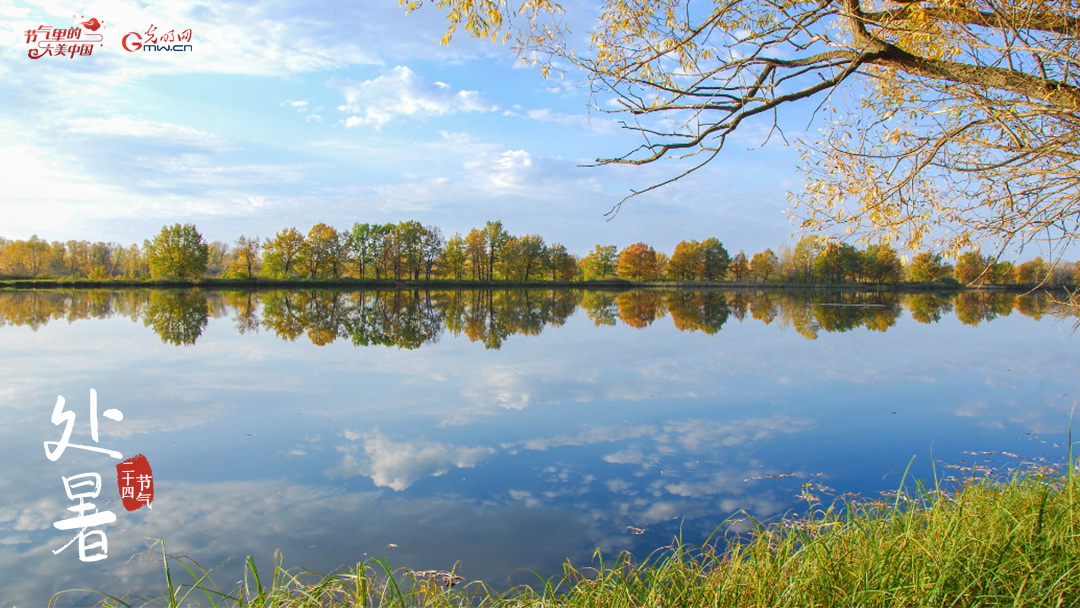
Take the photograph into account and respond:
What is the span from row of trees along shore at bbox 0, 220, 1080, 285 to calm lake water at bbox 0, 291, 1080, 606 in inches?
1679

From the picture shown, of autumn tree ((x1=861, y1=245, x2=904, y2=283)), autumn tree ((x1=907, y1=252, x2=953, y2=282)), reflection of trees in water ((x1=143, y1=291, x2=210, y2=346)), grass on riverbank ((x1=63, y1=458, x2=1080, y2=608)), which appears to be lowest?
grass on riverbank ((x1=63, y1=458, x2=1080, y2=608))

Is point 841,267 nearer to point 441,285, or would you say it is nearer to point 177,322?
point 441,285

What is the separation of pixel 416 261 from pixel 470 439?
55.2 metres

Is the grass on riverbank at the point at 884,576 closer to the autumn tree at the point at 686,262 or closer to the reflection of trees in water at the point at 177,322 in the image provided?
the reflection of trees in water at the point at 177,322

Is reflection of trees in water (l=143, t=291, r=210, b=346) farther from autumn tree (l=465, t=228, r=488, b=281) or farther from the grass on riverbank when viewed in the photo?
autumn tree (l=465, t=228, r=488, b=281)

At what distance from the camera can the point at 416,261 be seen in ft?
200

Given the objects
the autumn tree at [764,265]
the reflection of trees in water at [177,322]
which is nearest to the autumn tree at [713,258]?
the autumn tree at [764,265]

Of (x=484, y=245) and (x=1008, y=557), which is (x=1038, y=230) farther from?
(x=484, y=245)

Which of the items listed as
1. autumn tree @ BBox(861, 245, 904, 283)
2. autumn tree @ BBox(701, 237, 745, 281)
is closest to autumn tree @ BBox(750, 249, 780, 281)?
autumn tree @ BBox(701, 237, 745, 281)

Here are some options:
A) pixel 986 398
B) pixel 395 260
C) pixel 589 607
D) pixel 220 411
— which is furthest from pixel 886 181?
pixel 395 260

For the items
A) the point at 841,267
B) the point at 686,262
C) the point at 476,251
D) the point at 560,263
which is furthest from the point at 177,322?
the point at 841,267

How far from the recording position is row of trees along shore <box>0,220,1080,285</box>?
5500 centimetres

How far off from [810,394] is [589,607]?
8165mm

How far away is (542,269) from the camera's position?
67.7 metres
